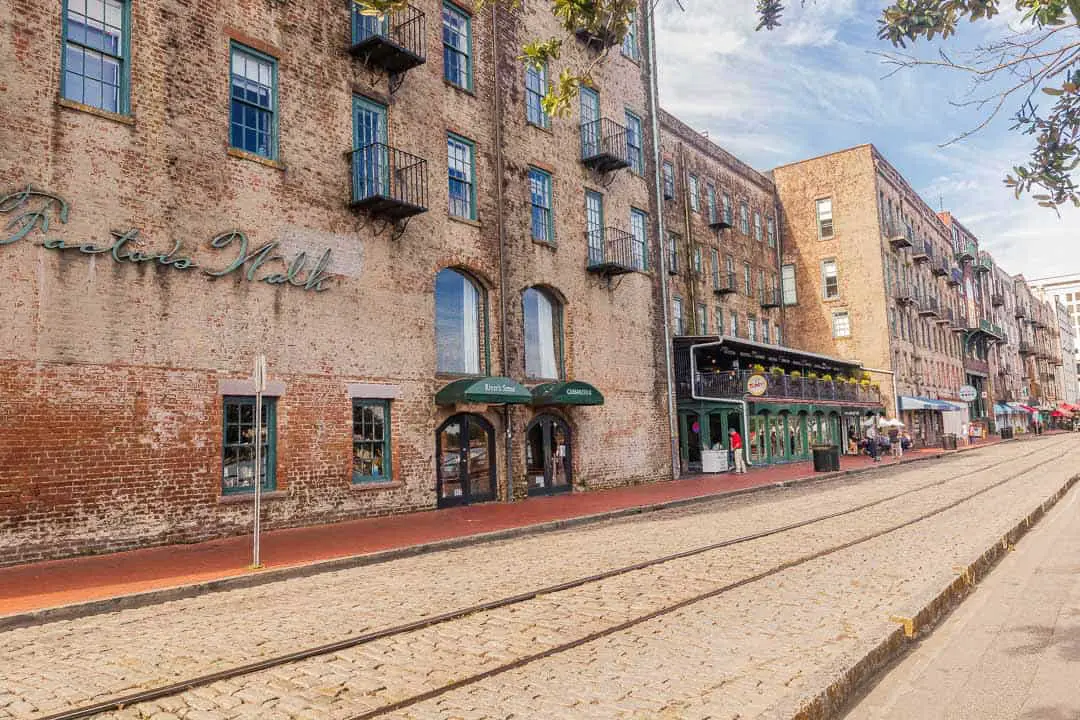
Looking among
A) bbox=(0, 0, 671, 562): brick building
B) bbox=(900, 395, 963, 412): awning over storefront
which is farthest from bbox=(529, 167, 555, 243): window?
bbox=(900, 395, 963, 412): awning over storefront

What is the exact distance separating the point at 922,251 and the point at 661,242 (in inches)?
1355

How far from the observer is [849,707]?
4.81 metres

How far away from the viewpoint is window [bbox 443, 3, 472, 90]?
723 inches

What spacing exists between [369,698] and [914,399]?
4546cm

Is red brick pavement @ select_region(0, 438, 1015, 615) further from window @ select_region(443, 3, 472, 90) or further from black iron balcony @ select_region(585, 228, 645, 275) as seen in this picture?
window @ select_region(443, 3, 472, 90)

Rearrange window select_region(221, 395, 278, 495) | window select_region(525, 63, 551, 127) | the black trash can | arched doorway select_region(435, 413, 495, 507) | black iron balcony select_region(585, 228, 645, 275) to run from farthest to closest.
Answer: the black trash can
black iron balcony select_region(585, 228, 645, 275)
window select_region(525, 63, 551, 127)
arched doorway select_region(435, 413, 495, 507)
window select_region(221, 395, 278, 495)

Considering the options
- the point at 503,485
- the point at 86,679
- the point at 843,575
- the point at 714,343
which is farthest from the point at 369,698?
the point at 714,343

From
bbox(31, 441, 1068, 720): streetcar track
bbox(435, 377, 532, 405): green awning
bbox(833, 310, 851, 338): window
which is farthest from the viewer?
bbox(833, 310, 851, 338): window

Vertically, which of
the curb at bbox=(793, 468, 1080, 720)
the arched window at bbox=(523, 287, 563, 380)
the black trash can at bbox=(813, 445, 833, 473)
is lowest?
the curb at bbox=(793, 468, 1080, 720)

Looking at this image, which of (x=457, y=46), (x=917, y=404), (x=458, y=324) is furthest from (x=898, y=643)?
(x=917, y=404)

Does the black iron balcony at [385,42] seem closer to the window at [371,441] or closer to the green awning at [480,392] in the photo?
the green awning at [480,392]

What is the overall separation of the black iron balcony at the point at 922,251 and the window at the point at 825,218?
897cm

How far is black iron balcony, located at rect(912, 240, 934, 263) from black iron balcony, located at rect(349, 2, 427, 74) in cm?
4312

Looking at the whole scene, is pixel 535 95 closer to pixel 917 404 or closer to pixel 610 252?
pixel 610 252
